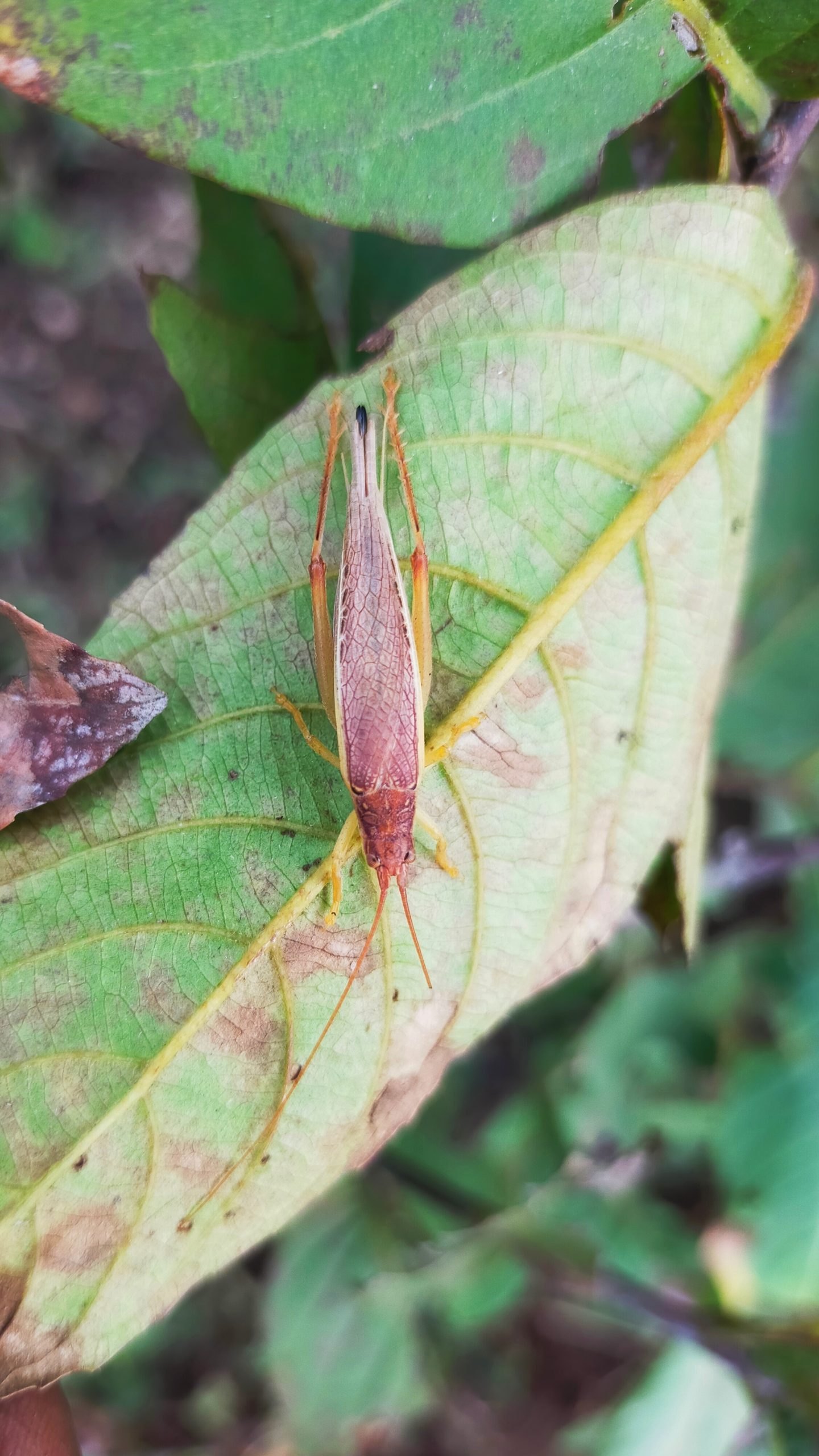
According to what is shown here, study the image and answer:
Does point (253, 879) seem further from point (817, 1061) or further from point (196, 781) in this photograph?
point (817, 1061)

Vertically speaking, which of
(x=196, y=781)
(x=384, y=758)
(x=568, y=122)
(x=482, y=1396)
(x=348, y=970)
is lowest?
(x=482, y=1396)

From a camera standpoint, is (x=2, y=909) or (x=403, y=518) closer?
(x=2, y=909)

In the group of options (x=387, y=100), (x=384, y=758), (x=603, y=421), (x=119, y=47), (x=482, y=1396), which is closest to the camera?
(x=119, y=47)

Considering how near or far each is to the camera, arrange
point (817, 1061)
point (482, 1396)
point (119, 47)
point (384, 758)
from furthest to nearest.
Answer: point (482, 1396), point (817, 1061), point (384, 758), point (119, 47)

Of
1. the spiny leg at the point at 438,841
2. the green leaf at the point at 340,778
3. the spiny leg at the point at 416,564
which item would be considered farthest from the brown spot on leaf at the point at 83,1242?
the spiny leg at the point at 416,564

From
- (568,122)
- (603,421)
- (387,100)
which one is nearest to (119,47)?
(387,100)

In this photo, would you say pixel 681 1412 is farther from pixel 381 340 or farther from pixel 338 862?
pixel 381 340

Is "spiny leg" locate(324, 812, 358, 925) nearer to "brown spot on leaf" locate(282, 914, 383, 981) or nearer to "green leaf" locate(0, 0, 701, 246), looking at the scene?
"brown spot on leaf" locate(282, 914, 383, 981)
